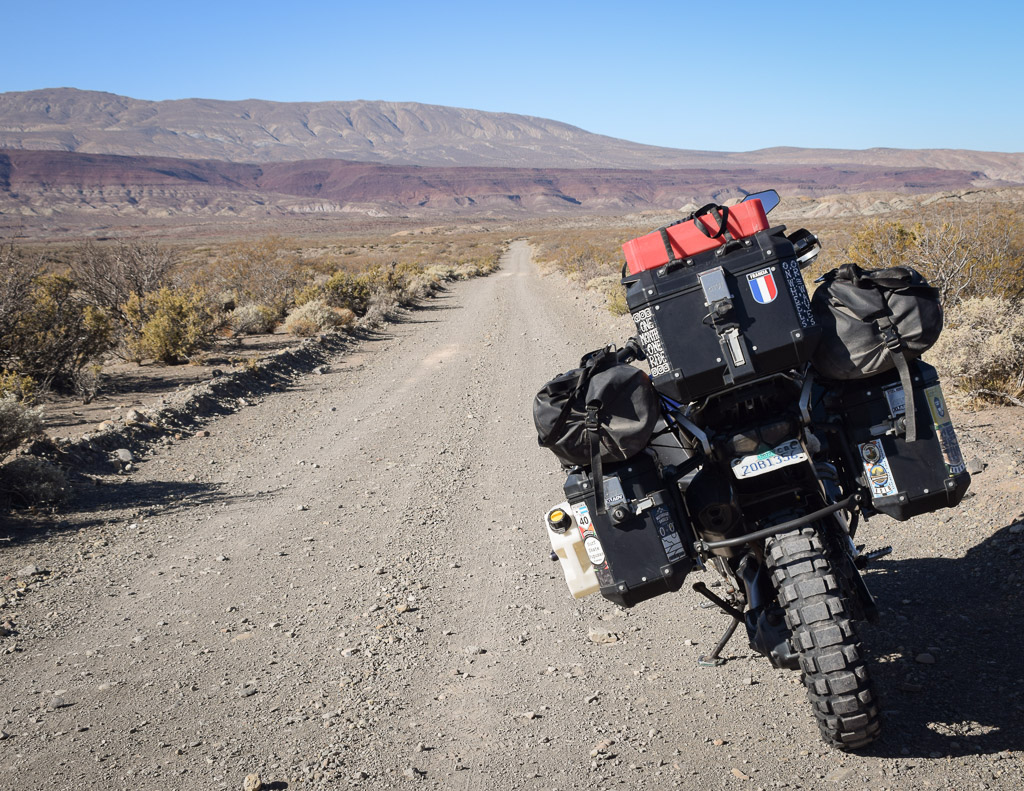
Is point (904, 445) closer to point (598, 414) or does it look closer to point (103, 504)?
point (598, 414)

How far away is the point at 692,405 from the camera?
3.42 m

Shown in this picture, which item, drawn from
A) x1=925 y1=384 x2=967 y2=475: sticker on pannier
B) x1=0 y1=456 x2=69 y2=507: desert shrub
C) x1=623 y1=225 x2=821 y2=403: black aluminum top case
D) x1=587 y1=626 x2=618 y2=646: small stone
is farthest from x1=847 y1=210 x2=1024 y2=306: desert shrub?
x1=0 y1=456 x2=69 y2=507: desert shrub

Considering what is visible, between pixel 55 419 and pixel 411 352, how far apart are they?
7229mm

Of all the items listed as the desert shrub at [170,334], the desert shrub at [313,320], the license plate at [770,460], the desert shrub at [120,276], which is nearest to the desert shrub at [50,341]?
the desert shrub at [170,334]

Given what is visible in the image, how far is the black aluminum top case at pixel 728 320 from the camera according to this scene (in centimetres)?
309

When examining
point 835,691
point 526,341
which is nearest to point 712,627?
point 835,691

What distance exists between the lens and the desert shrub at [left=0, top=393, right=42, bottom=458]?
7586 millimetres

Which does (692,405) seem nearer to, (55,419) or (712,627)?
(712,627)

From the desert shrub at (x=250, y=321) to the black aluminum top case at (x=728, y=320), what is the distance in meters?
17.7

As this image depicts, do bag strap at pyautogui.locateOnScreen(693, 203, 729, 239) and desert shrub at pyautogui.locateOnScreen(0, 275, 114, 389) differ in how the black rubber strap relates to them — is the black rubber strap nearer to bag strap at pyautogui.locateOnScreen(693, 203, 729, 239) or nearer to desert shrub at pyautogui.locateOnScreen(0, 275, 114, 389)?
bag strap at pyautogui.locateOnScreen(693, 203, 729, 239)

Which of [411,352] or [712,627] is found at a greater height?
[411,352]

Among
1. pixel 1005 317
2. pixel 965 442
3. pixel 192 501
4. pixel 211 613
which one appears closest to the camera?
pixel 211 613

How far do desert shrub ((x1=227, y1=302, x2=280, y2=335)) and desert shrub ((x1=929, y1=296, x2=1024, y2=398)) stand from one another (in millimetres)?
16003

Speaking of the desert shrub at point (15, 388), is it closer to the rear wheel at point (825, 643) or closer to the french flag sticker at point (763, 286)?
the french flag sticker at point (763, 286)
